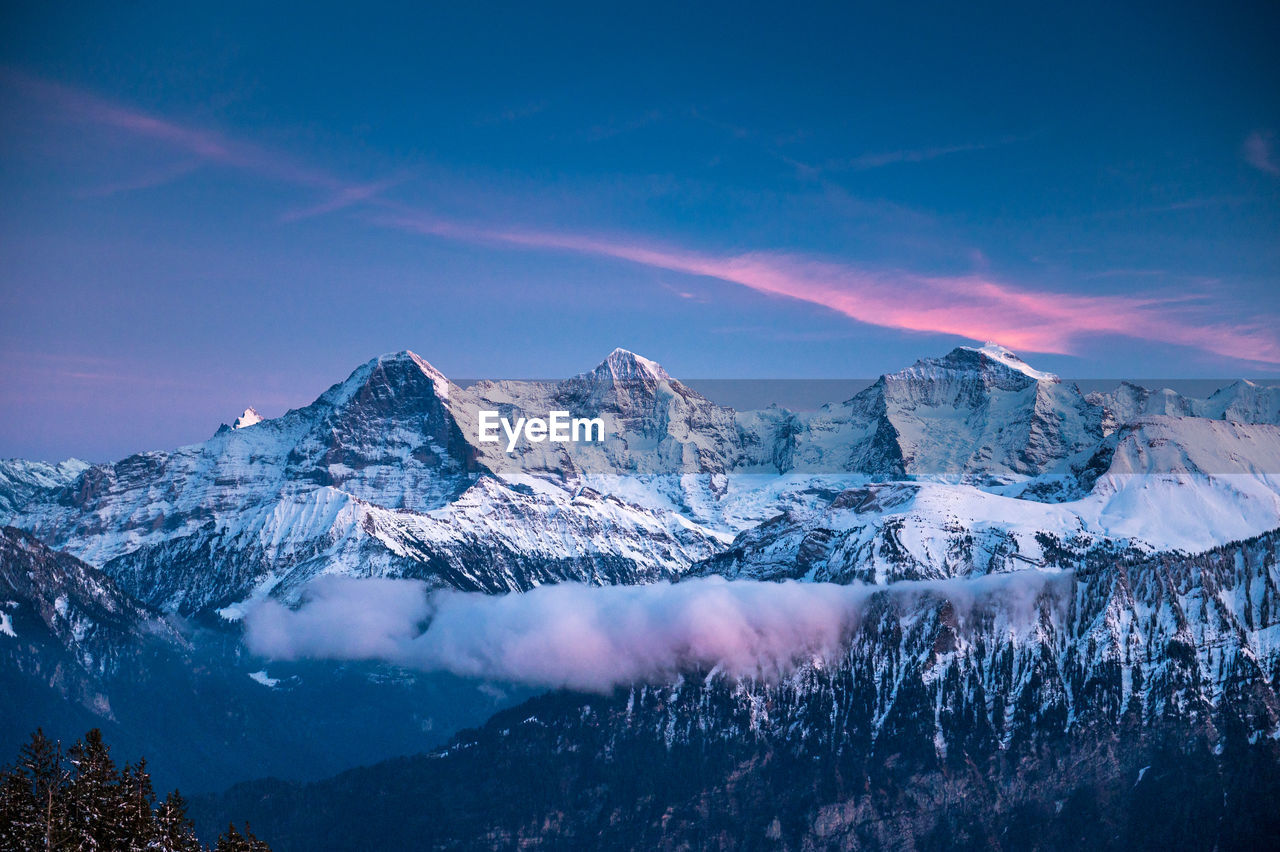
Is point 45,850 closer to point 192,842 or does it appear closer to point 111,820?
A: point 111,820

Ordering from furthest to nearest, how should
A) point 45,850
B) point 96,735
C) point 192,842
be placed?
point 192,842, point 96,735, point 45,850

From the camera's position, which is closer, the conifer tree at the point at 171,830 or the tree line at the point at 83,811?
the tree line at the point at 83,811

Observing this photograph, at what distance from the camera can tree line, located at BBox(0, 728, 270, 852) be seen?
105m

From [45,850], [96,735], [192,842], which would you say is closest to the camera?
[45,850]

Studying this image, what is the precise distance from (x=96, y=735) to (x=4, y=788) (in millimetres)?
9047

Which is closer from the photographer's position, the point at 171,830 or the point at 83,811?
the point at 83,811

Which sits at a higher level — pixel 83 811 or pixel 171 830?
pixel 83 811

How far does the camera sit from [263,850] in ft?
382

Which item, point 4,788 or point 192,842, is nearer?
point 4,788

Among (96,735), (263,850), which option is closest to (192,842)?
(263,850)

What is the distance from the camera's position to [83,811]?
357 ft

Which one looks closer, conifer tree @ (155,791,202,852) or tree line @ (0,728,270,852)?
tree line @ (0,728,270,852)

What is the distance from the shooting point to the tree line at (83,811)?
343 feet

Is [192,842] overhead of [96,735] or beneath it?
beneath
